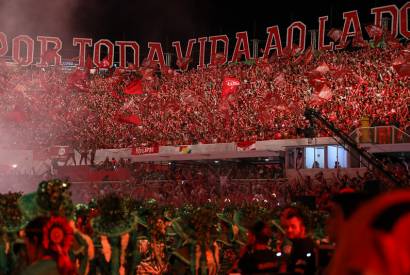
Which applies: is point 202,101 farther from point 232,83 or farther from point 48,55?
point 48,55

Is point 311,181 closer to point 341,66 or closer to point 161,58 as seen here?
point 341,66

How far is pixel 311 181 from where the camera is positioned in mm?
17188

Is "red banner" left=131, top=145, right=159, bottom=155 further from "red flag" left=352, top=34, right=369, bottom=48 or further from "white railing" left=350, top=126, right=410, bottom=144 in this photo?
"red flag" left=352, top=34, right=369, bottom=48

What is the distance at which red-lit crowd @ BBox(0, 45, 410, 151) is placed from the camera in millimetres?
19297

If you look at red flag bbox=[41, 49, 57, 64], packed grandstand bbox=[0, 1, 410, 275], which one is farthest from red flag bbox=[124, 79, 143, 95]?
red flag bbox=[41, 49, 57, 64]

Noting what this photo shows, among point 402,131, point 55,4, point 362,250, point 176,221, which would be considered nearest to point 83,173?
point 55,4

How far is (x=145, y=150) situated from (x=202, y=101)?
2.81 m

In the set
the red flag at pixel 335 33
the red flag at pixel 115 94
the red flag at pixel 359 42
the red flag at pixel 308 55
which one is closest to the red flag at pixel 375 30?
the red flag at pixel 359 42

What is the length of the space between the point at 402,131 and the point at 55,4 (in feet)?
A: 55.7

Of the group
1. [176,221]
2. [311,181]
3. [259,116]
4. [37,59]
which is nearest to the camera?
[176,221]

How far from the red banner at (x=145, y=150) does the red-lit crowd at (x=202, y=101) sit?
23.7 inches

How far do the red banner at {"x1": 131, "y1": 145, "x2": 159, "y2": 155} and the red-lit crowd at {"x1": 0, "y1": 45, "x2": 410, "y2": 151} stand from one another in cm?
60

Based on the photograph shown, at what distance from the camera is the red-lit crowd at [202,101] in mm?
19297

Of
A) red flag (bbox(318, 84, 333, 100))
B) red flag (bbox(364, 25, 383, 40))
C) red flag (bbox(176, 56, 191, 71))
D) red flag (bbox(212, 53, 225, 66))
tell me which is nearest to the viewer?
red flag (bbox(318, 84, 333, 100))
